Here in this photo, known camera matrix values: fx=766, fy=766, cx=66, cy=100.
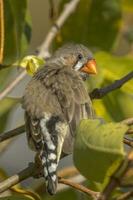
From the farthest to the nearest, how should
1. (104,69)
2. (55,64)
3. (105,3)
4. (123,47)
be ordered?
(123,47)
(105,3)
(55,64)
(104,69)

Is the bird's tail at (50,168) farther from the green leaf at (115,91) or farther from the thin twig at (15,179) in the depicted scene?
the green leaf at (115,91)

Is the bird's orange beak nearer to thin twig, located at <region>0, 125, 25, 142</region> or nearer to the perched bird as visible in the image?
the perched bird

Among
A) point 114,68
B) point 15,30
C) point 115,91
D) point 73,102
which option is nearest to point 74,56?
point 15,30

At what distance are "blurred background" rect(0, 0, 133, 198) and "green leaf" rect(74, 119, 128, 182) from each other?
122 cm

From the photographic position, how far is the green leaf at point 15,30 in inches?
186

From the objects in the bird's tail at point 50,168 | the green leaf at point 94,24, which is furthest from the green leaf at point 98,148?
the green leaf at point 94,24

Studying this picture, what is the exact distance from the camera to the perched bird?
3.75 m

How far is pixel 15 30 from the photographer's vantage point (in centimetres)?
488

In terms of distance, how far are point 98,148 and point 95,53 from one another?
201cm

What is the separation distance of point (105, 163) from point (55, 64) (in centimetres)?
212

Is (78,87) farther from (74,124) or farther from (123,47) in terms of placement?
(123,47)

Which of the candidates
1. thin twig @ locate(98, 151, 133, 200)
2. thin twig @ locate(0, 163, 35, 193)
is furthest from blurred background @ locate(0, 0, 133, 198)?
thin twig @ locate(98, 151, 133, 200)

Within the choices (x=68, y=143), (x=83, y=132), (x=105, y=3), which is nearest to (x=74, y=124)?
(x=68, y=143)

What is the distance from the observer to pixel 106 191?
267 centimetres
